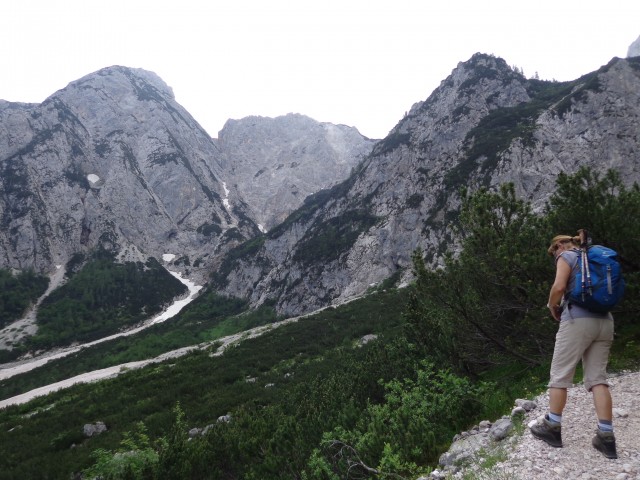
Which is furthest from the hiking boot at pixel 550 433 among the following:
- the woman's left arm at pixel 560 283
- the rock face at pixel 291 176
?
the rock face at pixel 291 176

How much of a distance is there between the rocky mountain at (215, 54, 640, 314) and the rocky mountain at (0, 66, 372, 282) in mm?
47384

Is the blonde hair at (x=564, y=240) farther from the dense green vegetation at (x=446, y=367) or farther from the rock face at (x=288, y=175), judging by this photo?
the rock face at (x=288, y=175)

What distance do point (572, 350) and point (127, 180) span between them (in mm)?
161213

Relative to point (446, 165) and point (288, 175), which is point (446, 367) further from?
point (288, 175)

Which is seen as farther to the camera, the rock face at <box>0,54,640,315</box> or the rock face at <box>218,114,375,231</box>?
the rock face at <box>218,114,375,231</box>

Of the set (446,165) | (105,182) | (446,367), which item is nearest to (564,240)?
(446,367)

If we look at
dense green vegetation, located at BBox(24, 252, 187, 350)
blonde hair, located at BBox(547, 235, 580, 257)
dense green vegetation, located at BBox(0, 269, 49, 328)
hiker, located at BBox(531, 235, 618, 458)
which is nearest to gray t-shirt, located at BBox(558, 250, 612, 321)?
hiker, located at BBox(531, 235, 618, 458)

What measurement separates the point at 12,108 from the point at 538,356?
637ft

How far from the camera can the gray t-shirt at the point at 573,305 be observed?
4.23m

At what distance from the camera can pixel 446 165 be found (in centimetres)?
7350

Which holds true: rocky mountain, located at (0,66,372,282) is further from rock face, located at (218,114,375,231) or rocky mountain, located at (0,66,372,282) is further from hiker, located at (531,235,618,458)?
hiker, located at (531,235,618,458)

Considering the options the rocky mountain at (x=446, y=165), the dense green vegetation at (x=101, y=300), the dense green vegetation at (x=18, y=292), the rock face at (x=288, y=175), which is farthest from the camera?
the rock face at (x=288, y=175)

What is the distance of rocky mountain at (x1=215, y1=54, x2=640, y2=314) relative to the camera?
5756 centimetres

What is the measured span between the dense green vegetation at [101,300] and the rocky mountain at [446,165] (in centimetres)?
2072
